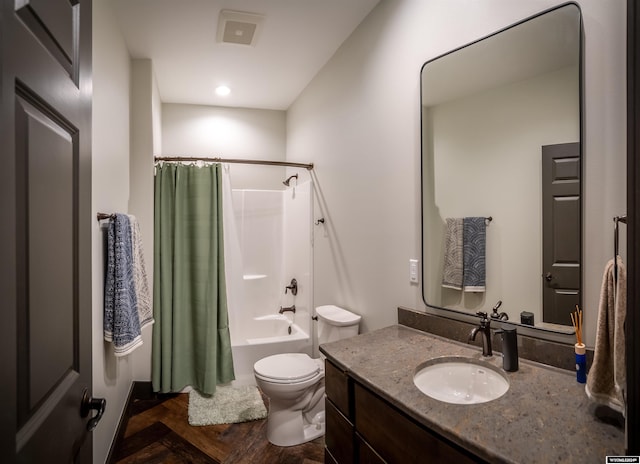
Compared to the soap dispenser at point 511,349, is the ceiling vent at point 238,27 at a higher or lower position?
higher

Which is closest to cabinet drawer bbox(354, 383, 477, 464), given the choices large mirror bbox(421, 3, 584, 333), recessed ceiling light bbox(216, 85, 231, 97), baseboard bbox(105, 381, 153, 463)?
large mirror bbox(421, 3, 584, 333)

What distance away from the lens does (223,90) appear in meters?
3.38

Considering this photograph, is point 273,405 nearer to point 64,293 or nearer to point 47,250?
point 64,293

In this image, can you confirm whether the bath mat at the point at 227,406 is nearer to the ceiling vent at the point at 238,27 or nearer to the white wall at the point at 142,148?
the white wall at the point at 142,148

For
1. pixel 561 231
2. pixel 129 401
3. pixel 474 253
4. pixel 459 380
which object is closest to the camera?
pixel 561 231

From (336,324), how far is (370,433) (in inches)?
40.6

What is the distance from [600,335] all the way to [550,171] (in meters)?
0.58

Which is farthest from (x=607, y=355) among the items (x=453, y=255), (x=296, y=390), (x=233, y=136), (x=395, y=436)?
(x=233, y=136)

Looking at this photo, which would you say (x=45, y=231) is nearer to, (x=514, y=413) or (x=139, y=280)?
(x=514, y=413)

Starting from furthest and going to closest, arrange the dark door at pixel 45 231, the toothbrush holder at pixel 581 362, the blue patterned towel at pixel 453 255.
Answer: the blue patterned towel at pixel 453 255 < the toothbrush holder at pixel 581 362 < the dark door at pixel 45 231

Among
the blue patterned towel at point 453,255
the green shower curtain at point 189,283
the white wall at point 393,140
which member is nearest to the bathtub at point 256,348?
the green shower curtain at point 189,283

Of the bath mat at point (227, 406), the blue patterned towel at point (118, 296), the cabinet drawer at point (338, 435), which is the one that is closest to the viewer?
the cabinet drawer at point (338, 435)

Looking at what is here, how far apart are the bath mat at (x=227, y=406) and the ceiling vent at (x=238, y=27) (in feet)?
8.76

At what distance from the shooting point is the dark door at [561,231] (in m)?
1.16
